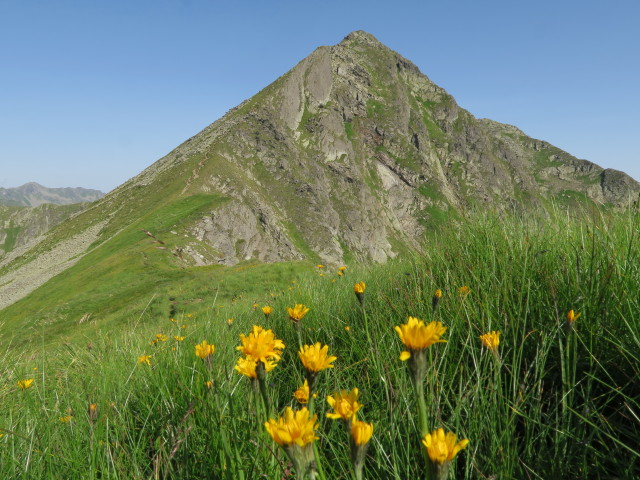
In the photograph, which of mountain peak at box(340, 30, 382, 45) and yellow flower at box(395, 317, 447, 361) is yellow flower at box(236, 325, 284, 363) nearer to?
yellow flower at box(395, 317, 447, 361)

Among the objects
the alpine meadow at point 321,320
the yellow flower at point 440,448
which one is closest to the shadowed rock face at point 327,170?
the alpine meadow at point 321,320

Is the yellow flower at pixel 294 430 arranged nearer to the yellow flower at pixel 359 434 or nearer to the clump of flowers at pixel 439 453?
the yellow flower at pixel 359 434

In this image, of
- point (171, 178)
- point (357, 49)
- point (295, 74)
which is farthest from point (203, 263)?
point (357, 49)

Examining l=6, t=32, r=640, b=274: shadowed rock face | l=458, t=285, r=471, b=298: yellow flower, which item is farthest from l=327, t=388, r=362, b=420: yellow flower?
l=6, t=32, r=640, b=274: shadowed rock face

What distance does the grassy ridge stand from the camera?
1357mm

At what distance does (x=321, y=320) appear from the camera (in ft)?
11.5

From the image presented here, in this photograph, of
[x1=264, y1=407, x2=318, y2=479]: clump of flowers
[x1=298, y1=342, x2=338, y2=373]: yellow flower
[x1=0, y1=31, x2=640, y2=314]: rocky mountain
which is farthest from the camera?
[x1=0, y1=31, x2=640, y2=314]: rocky mountain

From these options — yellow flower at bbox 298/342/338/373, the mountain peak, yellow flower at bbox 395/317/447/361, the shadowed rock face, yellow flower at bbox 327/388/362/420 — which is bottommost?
yellow flower at bbox 327/388/362/420

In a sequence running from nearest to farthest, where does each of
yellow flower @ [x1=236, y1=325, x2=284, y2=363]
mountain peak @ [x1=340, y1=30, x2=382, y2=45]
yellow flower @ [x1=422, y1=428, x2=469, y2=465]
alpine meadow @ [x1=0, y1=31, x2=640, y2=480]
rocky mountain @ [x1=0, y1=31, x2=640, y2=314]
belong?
Answer: 1. yellow flower @ [x1=422, y1=428, x2=469, y2=465]
2. yellow flower @ [x1=236, y1=325, x2=284, y2=363]
3. alpine meadow @ [x1=0, y1=31, x2=640, y2=480]
4. rocky mountain @ [x1=0, y1=31, x2=640, y2=314]
5. mountain peak @ [x1=340, y1=30, x2=382, y2=45]

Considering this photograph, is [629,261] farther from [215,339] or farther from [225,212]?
[225,212]

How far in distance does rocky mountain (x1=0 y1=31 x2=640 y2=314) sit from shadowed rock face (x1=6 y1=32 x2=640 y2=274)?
459mm

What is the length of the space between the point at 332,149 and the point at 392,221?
39487mm

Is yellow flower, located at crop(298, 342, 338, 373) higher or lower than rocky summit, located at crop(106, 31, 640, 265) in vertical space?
lower

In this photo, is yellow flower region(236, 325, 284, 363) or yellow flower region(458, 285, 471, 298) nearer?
yellow flower region(236, 325, 284, 363)
